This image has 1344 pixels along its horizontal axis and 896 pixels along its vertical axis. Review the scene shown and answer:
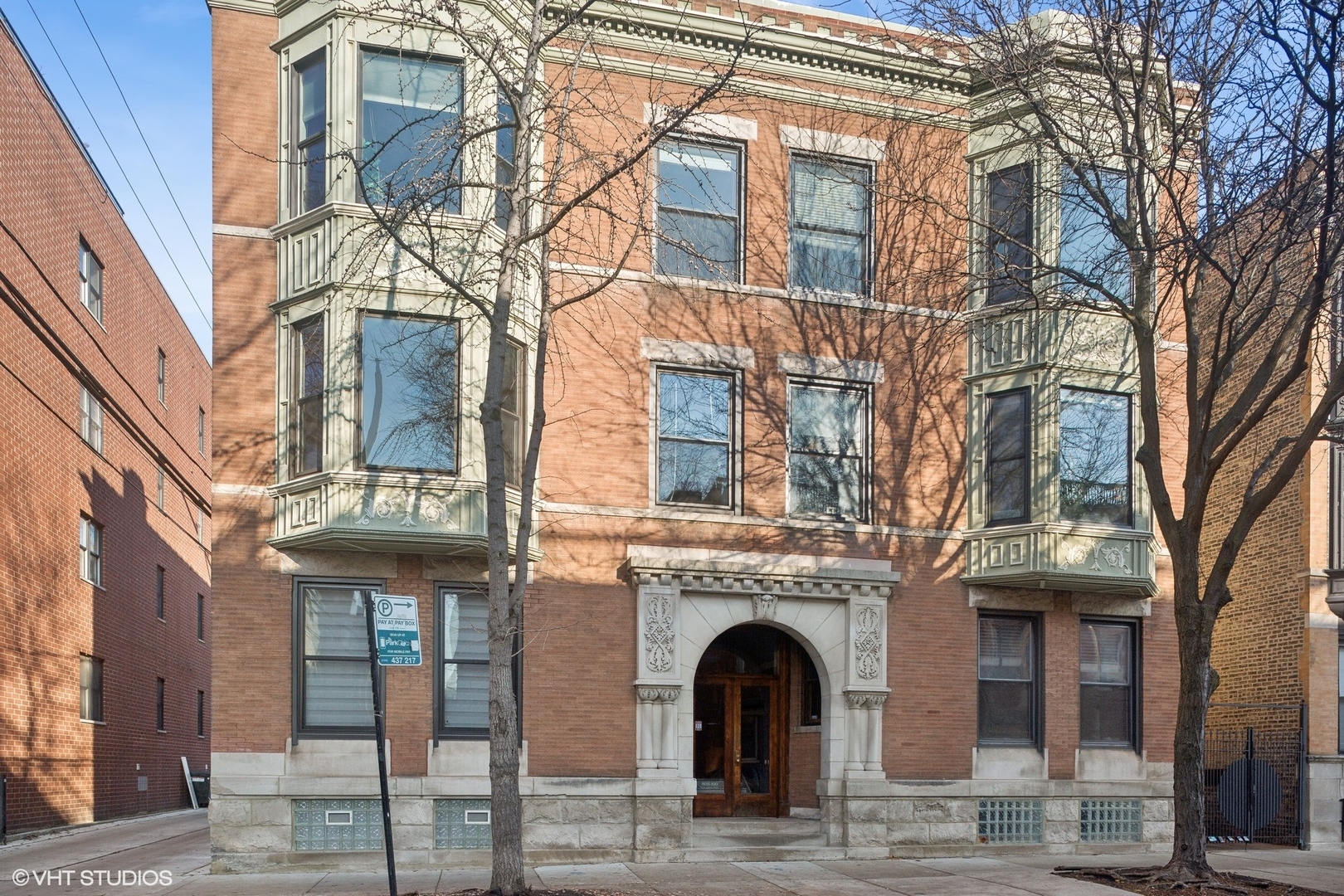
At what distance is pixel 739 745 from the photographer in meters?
19.6

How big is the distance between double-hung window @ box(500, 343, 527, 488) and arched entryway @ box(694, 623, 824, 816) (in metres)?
4.77

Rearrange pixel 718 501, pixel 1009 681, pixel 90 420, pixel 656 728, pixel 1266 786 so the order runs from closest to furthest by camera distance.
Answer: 1. pixel 656 728
2. pixel 718 501
3. pixel 1009 681
4. pixel 1266 786
5. pixel 90 420

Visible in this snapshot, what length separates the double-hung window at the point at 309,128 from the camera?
651 inches

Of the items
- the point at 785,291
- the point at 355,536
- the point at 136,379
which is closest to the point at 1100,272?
the point at 785,291

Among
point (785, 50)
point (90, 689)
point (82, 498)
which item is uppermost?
point (785, 50)

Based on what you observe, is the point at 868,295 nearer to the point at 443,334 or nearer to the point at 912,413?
the point at 912,413

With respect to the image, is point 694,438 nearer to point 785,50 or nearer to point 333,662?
point 333,662

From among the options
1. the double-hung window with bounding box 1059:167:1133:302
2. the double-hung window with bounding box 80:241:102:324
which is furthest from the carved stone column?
the double-hung window with bounding box 80:241:102:324

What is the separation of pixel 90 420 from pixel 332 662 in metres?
13.7

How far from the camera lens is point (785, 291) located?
18.4 m

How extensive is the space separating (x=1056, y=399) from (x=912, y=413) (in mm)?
2049

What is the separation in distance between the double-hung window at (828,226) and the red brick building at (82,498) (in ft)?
43.6

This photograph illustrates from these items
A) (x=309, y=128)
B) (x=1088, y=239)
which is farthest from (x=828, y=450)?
(x=309, y=128)
